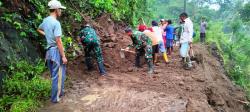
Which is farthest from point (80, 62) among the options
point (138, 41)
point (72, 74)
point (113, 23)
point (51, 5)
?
point (113, 23)

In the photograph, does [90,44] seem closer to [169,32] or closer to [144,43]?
[144,43]

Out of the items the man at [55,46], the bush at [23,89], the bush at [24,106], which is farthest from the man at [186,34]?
the bush at [24,106]

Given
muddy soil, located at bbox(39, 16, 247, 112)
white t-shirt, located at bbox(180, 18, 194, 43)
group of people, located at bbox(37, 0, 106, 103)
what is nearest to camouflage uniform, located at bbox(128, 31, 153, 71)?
muddy soil, located at bbox(39, 16, 247, 112)

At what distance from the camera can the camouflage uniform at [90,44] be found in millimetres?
9227

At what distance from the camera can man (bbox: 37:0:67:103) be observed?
6504mm

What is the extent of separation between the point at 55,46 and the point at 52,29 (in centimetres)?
34

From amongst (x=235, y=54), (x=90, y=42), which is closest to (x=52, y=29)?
(x=90, y=42)

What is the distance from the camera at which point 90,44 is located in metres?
9.27

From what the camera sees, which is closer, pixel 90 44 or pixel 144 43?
pixel 90 44

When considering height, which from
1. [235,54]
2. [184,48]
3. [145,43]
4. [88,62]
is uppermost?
[145,43]

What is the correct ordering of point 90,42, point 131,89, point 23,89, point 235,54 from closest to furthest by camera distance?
point 23,89 → point 131,89 → point 90,42 → point 235,54

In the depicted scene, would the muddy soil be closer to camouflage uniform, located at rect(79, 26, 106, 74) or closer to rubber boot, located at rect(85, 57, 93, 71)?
rubber boot, located at rect(85, 57, 93, 71)

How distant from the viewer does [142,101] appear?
741 cm

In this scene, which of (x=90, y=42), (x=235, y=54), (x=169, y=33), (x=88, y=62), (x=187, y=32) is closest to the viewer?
(x=90, y=42)
